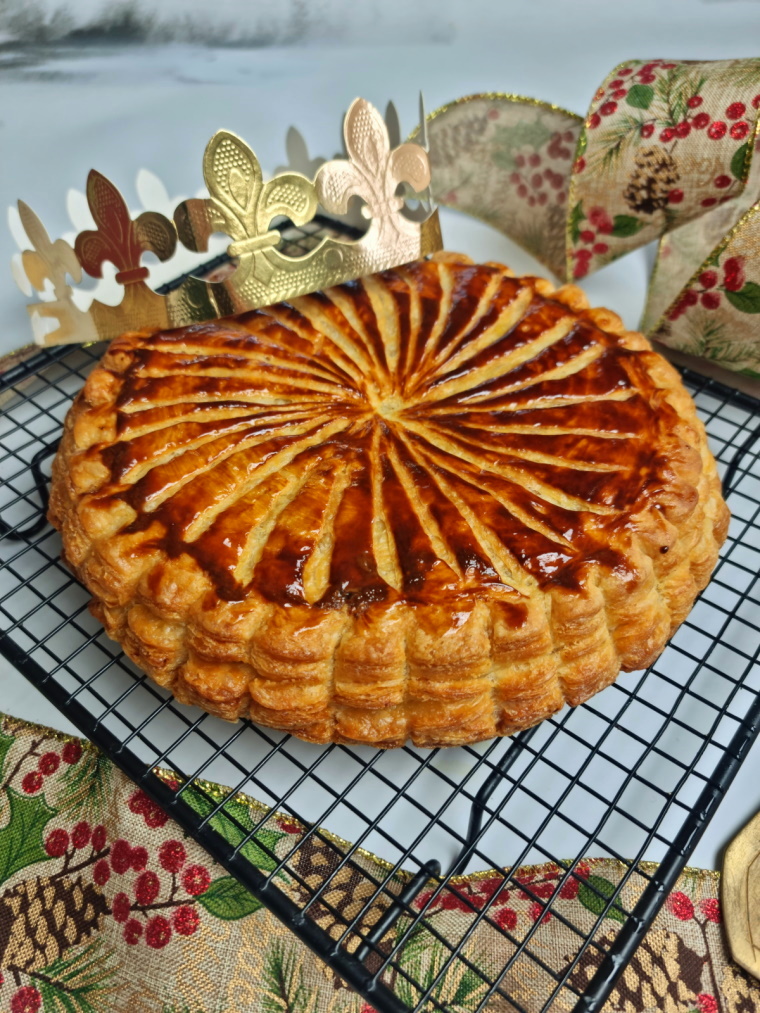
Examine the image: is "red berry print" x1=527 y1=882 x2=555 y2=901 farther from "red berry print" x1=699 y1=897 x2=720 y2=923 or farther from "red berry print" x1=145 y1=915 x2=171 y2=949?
"red berry print" x1=145 y1=915 x2=171 y2=949

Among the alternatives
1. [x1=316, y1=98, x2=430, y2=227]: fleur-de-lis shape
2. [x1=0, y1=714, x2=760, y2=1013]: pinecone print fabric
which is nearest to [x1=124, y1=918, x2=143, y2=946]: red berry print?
[x1=0, y1=714, x2=760, y2=1013]: pinecone print fabric

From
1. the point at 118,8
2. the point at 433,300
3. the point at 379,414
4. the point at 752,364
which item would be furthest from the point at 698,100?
the point at 118,8

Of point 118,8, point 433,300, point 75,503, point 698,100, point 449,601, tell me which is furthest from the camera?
point 118,8

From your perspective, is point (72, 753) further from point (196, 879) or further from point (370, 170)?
point (370, 170)

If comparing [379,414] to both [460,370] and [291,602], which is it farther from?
[291,602]

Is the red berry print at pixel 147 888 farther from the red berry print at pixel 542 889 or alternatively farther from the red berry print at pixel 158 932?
the red berry print at pixel 542 889

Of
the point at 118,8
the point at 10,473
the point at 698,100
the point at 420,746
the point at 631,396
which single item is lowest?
the point at 420,746
